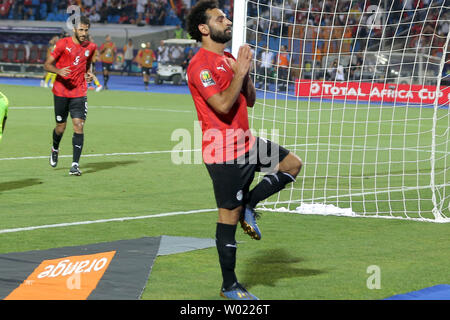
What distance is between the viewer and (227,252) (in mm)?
5594

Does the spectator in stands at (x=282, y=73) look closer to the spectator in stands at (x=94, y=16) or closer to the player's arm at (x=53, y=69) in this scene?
the player's arm at (x=53, y=69)

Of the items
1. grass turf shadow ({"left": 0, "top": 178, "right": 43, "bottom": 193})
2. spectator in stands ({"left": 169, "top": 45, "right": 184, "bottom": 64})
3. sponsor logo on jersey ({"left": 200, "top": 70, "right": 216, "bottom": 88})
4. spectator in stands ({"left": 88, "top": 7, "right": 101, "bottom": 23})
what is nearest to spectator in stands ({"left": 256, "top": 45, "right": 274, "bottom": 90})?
grass turf shadow ({"left": 0, "top": 178, "right": 43, "bottom": 193})

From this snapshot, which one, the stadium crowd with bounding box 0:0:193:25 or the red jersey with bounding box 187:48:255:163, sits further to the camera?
the stadium crowd with bounding box 0:0:193:25

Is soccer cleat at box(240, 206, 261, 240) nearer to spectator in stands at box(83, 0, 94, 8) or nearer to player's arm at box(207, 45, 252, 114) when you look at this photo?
player's arm at box(207, 45, 252, 114)

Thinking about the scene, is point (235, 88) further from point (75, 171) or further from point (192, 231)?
point (75, 171)

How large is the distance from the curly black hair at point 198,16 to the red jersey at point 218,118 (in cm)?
14

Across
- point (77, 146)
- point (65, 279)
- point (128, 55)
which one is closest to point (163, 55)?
point (128, 55)

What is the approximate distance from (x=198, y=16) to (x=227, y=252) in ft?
5.26

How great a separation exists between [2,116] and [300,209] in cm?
342

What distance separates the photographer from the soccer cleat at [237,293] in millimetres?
5508

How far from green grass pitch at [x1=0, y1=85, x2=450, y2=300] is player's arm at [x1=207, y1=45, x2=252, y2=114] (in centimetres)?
134

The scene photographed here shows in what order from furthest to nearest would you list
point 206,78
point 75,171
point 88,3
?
point 88,3 < point 75,171 < point 206,78

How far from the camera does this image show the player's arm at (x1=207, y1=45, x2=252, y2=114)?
5.31 m

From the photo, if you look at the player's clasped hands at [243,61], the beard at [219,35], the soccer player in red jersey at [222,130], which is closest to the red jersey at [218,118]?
the soccer player in red jersey at [222,130]
